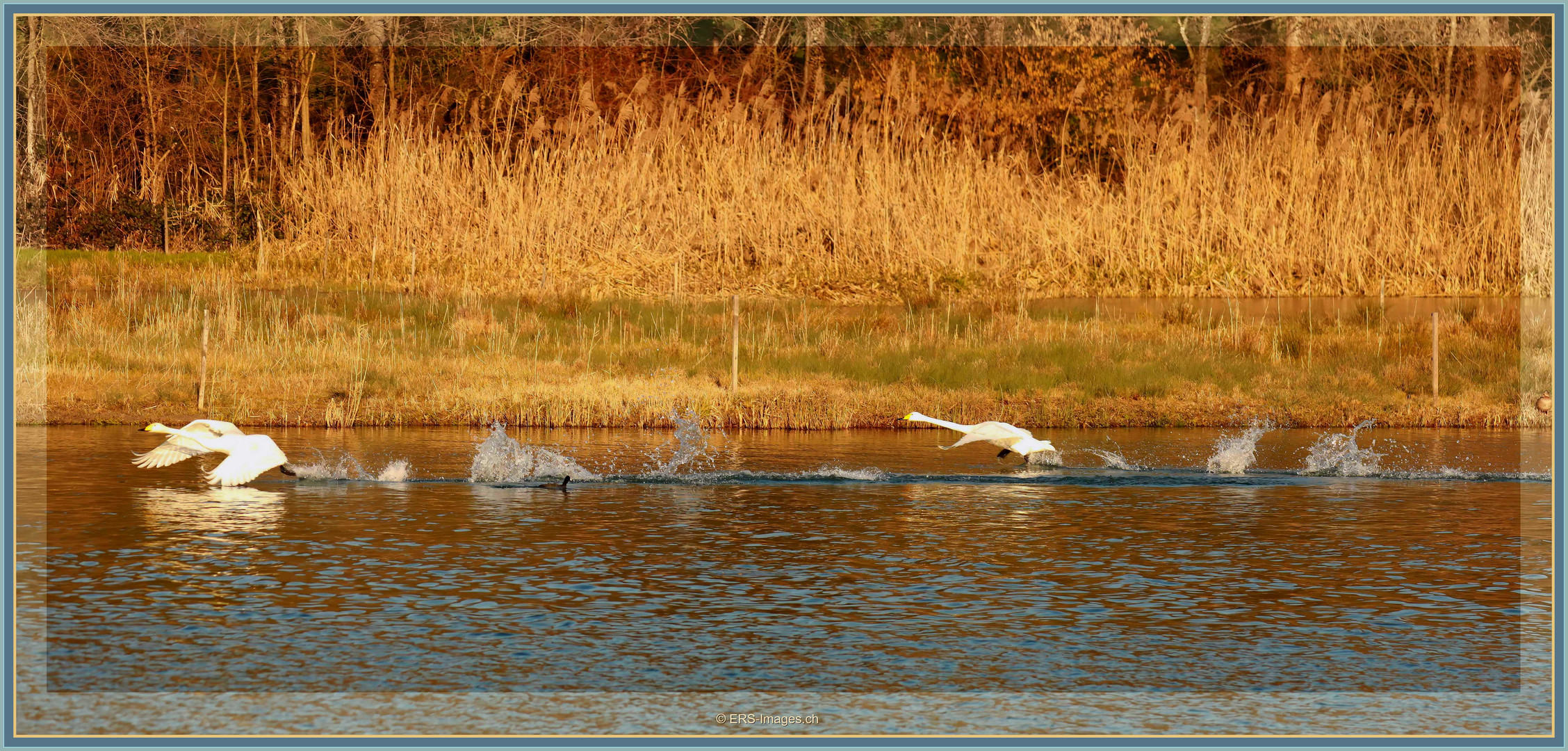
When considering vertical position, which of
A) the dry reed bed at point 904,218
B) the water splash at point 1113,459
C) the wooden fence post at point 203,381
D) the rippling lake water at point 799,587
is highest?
the dry reed bed at point 904,218

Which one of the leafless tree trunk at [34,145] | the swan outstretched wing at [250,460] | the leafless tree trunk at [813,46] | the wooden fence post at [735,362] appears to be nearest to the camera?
the swan outstretched wing at [250,460]

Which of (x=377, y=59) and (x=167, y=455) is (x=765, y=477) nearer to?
(x=167, y=455)

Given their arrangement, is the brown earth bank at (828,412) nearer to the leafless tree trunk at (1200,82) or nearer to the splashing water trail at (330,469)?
the splashing water trail at (330,469)

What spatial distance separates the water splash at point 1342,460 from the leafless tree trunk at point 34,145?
2393 centimetres

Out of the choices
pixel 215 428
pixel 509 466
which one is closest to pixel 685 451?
pixel 509 466

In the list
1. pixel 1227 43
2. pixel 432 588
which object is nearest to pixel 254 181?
pixel 1227 43

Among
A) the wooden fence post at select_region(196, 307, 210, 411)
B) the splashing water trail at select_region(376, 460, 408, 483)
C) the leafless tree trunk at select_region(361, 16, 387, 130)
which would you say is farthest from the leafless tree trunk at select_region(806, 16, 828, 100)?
the splashing water trail at select_region(376, 460, 408, 483)

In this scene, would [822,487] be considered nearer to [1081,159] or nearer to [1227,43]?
[1081,159]

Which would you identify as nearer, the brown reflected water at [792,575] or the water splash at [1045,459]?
the brown reflected water at [792,575]

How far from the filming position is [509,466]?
18.5 meters

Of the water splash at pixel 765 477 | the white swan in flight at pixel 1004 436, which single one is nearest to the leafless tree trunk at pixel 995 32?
the white swan in flight at pixel 1004 436

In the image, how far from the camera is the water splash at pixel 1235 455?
19250 millimetres

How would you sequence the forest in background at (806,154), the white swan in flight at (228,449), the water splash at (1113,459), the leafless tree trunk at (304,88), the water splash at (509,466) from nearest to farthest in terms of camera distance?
the white swan in flight at (228,449) < the water splash at (509,466) < the water splash at (1113,459) < the forest in background at (806,154) < the leafless tree trunk at (304,88)

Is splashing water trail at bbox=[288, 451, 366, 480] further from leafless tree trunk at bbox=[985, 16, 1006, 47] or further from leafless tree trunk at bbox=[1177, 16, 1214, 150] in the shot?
leafless tree trunk at bbox=[985, 16, 1006, 47]
